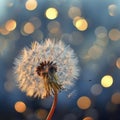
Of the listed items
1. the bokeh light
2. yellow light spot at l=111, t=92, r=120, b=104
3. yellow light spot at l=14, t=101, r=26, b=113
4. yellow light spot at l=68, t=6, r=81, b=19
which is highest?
yellow light spot at l=68, t=6, r=81, b=19

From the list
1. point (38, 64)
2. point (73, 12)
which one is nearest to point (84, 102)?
point (73, 12)

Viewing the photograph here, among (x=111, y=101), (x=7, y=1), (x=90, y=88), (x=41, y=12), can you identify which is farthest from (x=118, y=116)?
(x=7, y=1)

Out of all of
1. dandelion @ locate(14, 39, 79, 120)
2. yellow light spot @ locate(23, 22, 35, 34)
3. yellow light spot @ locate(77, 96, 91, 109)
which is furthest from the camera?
yellow light spot @ locate(77, 96, 91, 109)

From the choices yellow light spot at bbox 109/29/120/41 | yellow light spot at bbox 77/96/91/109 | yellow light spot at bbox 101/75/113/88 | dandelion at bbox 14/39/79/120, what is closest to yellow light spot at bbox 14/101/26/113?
yellow light spot at bbox 77/96/91/109

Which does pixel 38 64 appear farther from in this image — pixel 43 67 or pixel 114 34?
pixel 114 34

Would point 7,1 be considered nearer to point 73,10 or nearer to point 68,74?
point 73,10

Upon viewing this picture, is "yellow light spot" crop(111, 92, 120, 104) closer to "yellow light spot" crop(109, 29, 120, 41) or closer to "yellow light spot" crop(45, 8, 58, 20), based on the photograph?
"yellow light spot" crop(109, 29, 120, 41)

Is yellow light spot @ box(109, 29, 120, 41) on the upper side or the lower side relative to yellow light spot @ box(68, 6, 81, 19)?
lower
